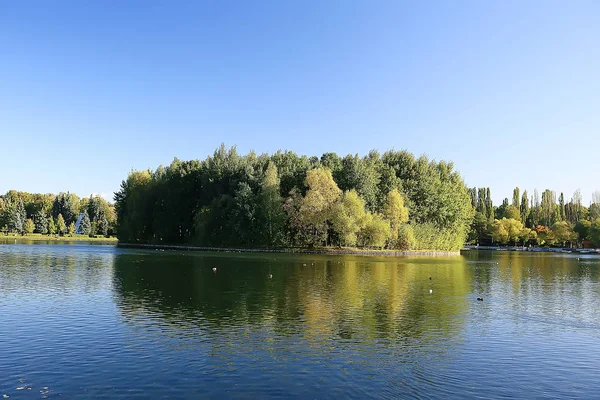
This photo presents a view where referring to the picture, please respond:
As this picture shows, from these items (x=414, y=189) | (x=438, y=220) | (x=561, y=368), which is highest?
(x=414, y=189)

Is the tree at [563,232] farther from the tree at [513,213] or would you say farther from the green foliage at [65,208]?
the green foliage at [65,208]

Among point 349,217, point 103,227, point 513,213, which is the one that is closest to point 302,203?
point 349,217

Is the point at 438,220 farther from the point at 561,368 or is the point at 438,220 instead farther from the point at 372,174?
the point at 561,368

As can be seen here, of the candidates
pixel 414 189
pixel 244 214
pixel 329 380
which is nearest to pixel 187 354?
pixel 329 380

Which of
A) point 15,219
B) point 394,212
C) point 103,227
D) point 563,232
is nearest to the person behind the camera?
point 394,212

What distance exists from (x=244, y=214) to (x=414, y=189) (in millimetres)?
38382

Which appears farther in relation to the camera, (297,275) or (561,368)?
(297,275)

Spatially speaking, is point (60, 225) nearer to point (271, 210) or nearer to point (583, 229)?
point (271, 210)

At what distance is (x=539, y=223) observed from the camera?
623 ft

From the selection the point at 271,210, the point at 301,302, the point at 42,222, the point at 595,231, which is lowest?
the point at 301,302

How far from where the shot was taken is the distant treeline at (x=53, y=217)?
575 feet

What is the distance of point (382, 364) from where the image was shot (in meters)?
18.5

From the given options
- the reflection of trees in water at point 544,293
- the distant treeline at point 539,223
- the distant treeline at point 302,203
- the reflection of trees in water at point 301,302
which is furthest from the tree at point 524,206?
the reflection of trees in water at point 301,302

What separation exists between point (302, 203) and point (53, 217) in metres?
144
